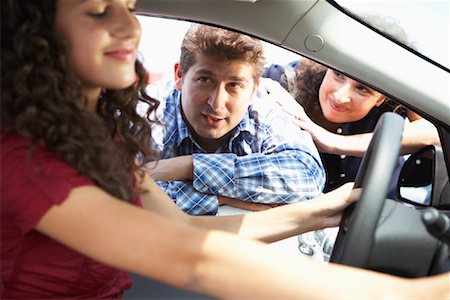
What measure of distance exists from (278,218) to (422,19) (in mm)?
989

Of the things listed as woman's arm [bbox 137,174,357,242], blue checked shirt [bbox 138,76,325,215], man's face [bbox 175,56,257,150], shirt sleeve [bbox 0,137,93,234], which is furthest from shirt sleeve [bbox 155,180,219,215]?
shirt sleeve [bbox 0,137,93,234]

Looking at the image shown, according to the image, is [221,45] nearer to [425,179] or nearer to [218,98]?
[218,98]

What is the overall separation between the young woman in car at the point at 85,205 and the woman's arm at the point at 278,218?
0.36m

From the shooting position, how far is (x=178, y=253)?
107 centimetres

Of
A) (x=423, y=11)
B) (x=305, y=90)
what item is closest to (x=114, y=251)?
(x=423, y=11)

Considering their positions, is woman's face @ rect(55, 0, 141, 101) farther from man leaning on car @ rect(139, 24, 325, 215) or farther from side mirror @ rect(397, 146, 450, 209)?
side mirror @ rect(397, 146, 450, 209)

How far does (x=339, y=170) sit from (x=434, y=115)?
2.59 feet

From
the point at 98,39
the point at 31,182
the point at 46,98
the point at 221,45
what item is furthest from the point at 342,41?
the point at 31,182

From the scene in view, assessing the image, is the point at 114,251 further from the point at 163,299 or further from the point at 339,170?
the point at 339,170

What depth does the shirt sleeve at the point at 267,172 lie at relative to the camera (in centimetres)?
214

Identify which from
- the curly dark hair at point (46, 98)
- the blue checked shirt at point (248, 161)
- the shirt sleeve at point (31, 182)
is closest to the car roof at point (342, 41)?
the blue checked shirt at point (248, 161)

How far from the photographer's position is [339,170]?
2.76m

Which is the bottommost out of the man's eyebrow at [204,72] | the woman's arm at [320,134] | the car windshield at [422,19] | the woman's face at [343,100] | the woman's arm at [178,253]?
the woman's arm at [178,253]

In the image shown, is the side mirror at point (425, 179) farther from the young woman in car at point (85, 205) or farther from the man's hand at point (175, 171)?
the young woman in car at point (85, 205)
